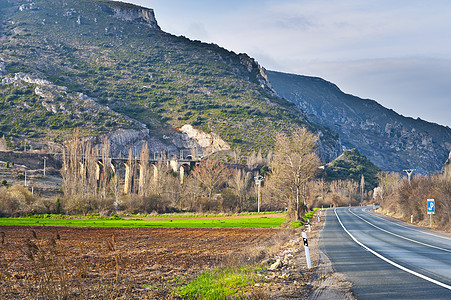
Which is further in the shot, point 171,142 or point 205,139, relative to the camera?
point 171,142

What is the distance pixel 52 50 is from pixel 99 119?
62.2 metres

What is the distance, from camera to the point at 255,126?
145 m

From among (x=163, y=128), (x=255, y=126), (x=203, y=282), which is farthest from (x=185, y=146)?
(x=203, y=282)

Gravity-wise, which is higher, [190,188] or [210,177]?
[210,177]

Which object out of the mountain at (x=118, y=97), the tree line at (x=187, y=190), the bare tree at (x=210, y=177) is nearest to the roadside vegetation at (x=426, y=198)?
the tree line at (x=187, y=190)

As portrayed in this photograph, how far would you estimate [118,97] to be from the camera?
15488 cm

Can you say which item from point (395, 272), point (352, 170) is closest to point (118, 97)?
point (352, 170)

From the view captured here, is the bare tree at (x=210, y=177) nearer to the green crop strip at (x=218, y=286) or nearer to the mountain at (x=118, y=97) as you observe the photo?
the mountain at (x=118, y=97)

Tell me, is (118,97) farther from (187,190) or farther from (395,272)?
(395,272)

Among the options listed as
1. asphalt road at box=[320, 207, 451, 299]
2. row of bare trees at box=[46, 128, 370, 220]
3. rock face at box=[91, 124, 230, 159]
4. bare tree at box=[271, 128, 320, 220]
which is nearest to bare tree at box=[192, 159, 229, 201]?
row of bare trees at box=[46, 128, 370, 220]

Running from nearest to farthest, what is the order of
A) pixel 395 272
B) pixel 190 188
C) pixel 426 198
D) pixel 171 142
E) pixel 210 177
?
pixel 395 272 → pixel 426 198 → pixel 190 188 → pixel 210 177 → pixel 171 142

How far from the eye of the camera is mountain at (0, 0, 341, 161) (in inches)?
4921

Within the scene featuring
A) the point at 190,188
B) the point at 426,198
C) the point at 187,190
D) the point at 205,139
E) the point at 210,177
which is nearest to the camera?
the point at 426,198

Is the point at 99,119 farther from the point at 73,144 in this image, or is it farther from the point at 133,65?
the point at 133,65
